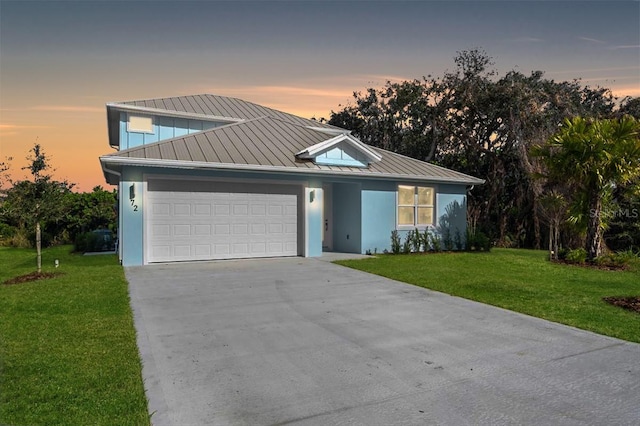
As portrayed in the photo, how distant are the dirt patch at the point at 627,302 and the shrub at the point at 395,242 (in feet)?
25.9

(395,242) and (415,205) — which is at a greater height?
(415,205)

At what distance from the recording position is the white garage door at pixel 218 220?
12.1 m

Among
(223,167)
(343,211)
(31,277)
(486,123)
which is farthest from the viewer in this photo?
(486,123)

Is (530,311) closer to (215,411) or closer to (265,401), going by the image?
(265,401)

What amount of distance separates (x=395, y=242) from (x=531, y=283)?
20.9 ft

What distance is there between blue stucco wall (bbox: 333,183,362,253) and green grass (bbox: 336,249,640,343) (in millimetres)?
1583

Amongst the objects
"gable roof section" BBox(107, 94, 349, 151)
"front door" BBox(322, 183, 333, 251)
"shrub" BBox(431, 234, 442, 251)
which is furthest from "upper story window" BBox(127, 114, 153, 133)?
"shrub" BBox(431, 234, 442, 251)

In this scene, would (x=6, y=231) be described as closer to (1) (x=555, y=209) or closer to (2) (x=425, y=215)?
(2) (x=425, y=215)

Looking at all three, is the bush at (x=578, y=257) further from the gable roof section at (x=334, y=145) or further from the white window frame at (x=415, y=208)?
the gable roof section at (x=334, y=145)

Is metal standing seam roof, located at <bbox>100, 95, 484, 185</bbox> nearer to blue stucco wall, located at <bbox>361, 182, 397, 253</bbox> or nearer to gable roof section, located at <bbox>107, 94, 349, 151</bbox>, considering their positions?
gable roof section, located at <bbox>107, 94, 349, 151</bbox>

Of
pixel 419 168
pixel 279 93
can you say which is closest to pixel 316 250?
pixel 419 168

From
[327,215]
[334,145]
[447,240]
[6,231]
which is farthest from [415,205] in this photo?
[6,231]

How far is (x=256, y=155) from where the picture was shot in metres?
13.5

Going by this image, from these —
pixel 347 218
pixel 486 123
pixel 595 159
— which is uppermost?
pixel 486 123
